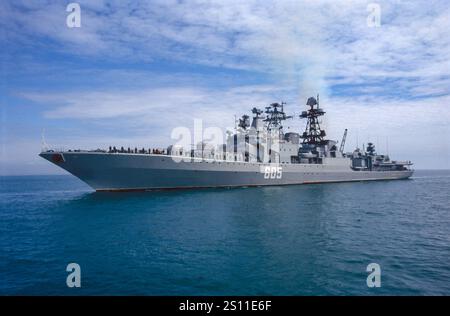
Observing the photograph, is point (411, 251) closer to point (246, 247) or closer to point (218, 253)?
point (246, 247)

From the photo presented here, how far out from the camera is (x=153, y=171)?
41.9m

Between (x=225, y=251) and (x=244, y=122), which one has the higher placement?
(x=244, y=122)

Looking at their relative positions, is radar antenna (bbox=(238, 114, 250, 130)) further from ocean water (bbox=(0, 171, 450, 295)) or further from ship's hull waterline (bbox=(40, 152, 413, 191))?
ocean water (bbox=(0, 171, 450, 295))

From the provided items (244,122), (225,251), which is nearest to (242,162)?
(244,122)

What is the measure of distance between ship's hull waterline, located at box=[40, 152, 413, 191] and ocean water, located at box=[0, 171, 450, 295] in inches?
422

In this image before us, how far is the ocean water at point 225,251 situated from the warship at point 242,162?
11184mm

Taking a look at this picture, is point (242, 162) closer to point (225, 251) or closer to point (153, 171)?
point (153, 171)

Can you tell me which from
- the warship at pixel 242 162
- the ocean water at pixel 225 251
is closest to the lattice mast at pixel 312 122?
the warship at pixel 242 162

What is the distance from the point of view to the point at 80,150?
39.4m

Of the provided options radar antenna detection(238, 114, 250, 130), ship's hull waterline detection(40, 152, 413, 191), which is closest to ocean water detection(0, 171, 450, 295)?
ship's hull waterline detection(40, 152, 413, 191)

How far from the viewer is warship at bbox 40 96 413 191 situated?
3988 centimetres

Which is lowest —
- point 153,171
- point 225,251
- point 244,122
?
point 225,251

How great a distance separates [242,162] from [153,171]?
16.0m
